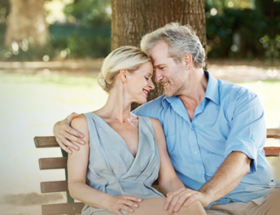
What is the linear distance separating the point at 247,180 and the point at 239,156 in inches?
14.6

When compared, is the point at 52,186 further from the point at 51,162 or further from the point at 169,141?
the point at 169,141

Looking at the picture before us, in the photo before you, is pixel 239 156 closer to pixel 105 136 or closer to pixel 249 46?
pixel 105 136

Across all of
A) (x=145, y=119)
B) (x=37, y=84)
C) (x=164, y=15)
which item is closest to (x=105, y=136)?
(x=145, y=119)

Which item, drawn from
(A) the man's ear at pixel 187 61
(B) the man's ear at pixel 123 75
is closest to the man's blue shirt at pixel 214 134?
(A) the man's ear at pixel 187 61

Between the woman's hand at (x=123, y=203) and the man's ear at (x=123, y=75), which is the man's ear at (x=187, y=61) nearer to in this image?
the man's ear at (x=123, y=75)

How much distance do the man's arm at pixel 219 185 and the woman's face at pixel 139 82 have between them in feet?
2.69

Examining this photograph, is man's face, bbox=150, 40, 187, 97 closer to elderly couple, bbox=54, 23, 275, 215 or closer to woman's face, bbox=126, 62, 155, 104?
elderly couple, bbox=54, 23, 275, 215

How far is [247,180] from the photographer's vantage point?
111 inches

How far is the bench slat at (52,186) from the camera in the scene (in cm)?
288

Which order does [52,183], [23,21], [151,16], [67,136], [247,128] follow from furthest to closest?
[23,21] → [151,16] → [52,183] → [247,128] → [67,136]

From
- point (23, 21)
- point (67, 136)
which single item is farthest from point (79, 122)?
→ point (23, 21)

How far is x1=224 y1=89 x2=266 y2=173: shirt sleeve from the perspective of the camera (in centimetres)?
261

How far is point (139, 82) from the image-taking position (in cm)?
280

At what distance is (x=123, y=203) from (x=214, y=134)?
3.25 feet
